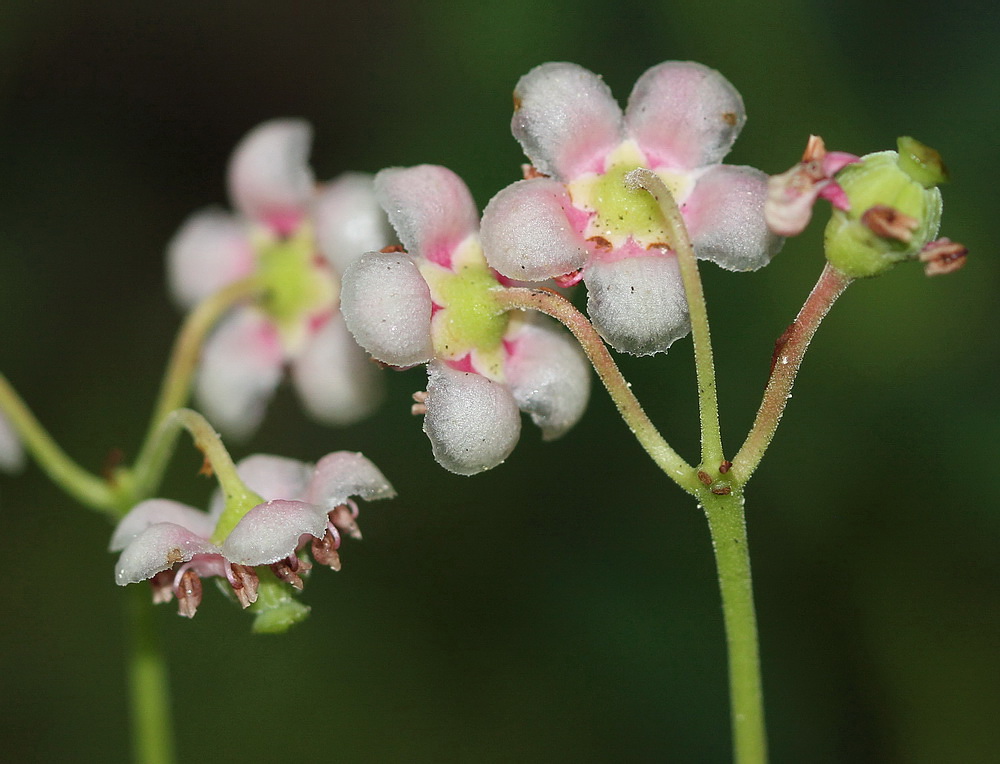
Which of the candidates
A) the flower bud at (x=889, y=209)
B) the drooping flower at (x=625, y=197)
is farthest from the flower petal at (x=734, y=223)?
the flower bud at (x=889, y=209)

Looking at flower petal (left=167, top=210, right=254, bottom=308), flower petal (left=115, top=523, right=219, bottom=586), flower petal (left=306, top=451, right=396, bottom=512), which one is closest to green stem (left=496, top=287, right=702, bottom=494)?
flower petal (left=306, top=451, right=396, bottom=512)

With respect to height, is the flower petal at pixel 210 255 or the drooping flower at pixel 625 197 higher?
the flower petal at pixel 210 255

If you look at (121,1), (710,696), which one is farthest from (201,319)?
(121,1)

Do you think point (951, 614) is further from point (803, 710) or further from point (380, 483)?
point (380, 483)

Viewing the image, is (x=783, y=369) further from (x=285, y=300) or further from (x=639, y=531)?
(x=639, y=531)

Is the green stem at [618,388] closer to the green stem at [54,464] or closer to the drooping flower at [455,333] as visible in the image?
the drooping flower at [455,333]

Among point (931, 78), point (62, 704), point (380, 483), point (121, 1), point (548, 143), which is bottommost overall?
point (62, 704)
